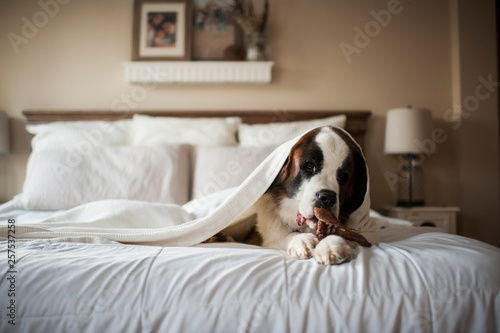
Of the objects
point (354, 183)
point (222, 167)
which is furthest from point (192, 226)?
point (222, 167)

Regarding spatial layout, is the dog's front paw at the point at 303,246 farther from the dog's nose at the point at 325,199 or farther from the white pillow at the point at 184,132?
the white pillow at the point at 184,132

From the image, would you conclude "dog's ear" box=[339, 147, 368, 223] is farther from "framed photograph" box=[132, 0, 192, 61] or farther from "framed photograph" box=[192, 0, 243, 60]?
"framed photograph" box=[132, 0, 192, 61]

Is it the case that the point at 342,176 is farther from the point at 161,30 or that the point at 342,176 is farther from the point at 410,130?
the point at 161,30

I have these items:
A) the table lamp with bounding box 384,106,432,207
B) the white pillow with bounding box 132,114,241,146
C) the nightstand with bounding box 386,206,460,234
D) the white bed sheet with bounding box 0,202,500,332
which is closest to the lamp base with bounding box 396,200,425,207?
the table lamp with bounding box 384,106,432,207

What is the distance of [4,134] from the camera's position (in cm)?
268

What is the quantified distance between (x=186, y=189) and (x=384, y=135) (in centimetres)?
194

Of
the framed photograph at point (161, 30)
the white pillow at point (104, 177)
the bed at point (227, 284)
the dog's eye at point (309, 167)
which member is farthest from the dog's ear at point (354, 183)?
the framed photograph at point (161, 30)

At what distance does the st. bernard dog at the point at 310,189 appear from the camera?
1.02 meters

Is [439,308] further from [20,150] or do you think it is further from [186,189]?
[20,150]

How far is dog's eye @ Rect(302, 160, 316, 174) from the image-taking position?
109 centimetres

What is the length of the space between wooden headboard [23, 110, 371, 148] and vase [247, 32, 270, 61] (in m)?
0.48

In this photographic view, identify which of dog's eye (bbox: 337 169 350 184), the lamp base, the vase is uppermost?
the vase

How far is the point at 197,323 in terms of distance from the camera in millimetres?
674

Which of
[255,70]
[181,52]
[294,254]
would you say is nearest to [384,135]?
[255,70]
